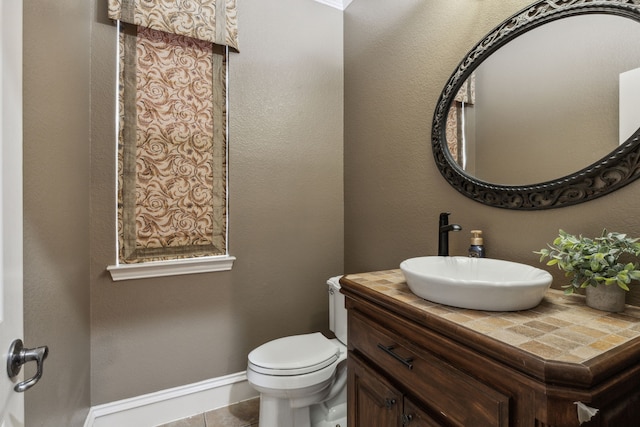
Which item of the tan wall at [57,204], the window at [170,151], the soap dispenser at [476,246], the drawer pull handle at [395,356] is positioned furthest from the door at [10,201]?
the soap dispenser at [476,246]

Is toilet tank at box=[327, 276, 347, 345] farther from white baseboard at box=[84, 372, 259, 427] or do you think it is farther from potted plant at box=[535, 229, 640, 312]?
potted plant at box=[535, 229, 640, 312]

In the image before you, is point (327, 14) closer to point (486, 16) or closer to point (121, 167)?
point (486, 16)

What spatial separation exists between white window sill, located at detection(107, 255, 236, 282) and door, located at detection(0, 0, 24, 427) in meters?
1.13

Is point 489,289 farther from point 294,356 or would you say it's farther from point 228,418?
point 228,418

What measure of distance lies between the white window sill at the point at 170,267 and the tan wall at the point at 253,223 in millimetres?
48

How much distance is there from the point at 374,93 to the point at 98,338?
7.07 ft

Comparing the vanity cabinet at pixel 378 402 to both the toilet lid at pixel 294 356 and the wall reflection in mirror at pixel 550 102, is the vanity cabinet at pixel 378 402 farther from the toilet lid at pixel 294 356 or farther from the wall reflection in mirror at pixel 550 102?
the wall reflection in mirror at pixel 550 102

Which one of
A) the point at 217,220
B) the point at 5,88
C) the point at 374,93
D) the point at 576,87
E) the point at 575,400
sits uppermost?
the point at 374,93

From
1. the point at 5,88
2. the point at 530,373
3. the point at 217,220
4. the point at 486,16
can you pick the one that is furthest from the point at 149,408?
the point at 486,16

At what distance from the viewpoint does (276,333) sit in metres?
2.07

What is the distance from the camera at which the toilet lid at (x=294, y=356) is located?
57.7 inches

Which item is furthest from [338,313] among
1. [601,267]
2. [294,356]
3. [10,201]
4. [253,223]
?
[10,201]

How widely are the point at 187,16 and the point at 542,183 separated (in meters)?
2.00

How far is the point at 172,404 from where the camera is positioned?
1.79 m
